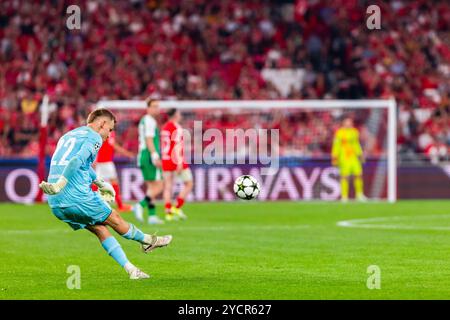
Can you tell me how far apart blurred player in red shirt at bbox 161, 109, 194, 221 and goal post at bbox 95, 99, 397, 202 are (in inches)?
251

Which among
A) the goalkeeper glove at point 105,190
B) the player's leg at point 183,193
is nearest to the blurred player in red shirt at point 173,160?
the player's leg at point 183,193

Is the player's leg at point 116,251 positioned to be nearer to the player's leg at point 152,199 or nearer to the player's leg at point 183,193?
the player's leg at point 152,199

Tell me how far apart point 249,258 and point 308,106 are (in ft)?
49.6

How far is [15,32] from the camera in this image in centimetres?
3194

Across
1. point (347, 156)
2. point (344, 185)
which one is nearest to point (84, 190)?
point (347, 156)

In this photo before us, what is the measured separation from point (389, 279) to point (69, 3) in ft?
76.0

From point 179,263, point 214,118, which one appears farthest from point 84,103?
point 179,263

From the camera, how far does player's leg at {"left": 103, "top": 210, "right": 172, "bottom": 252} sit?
1135 centimetres

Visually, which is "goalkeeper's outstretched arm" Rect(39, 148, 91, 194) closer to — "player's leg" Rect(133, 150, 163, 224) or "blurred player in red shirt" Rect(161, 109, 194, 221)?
"player's leg" Rect(133, 150, 163, 224)

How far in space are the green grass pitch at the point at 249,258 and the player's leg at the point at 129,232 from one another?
370 millimetres

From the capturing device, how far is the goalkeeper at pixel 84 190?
11133 millimetres

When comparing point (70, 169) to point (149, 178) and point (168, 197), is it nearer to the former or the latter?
point (149, 178)

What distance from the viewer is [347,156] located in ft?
89.1

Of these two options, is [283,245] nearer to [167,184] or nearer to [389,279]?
[389,279]
